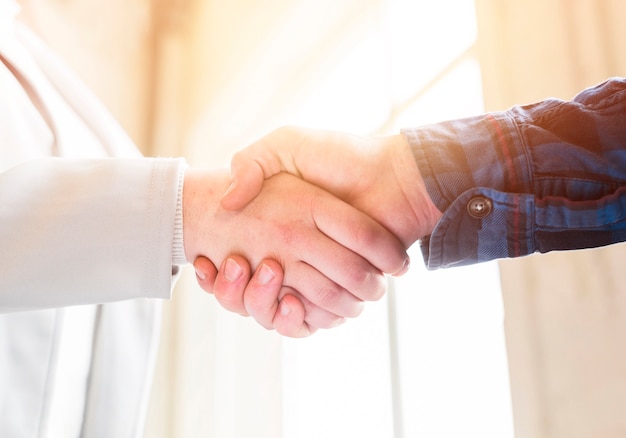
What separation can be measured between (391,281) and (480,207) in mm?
912

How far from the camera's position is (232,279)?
1182mm

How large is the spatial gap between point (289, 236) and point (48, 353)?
1.62 feet

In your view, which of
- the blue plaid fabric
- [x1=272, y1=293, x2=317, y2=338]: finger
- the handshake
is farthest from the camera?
[x1=272, y1=293, x2=317, y2=338]: finger

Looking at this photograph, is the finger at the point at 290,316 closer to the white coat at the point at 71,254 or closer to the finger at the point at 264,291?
the finger at the point at 264,291

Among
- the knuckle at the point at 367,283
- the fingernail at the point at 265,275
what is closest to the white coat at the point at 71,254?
the fingernail at the point at 265,275

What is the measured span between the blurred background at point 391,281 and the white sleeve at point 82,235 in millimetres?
573

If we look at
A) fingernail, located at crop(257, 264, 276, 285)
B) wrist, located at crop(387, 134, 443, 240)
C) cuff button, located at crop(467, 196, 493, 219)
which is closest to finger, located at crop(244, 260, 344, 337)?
fingernail, located at crop(257, 264, 276, 285)

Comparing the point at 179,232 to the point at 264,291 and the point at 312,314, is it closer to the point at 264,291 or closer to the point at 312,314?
the point at 264,291

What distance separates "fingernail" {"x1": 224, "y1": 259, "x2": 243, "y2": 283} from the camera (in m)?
1.17

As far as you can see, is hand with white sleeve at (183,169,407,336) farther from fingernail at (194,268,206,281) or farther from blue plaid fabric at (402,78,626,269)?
blue plaid fabric at (402,78,626,269)

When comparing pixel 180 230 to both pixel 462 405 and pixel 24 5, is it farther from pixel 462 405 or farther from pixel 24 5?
pixel 24 5

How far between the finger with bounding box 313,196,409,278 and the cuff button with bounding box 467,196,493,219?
0.21 m

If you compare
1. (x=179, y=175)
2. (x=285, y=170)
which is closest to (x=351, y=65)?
(x=285, y=170)

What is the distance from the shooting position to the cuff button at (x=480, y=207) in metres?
0.91
